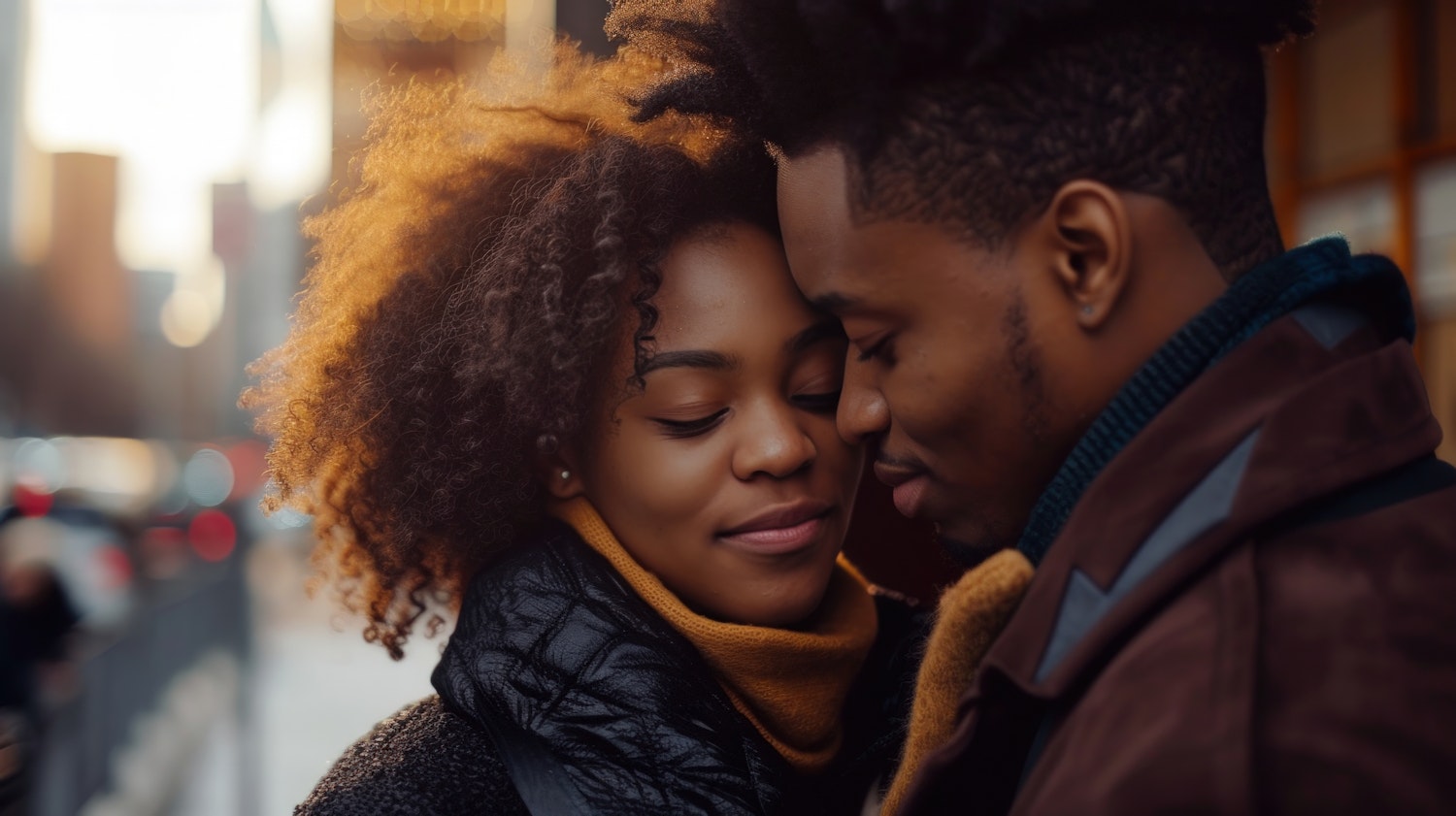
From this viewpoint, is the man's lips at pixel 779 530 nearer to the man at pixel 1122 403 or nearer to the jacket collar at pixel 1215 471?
the man at pixel 1122 403

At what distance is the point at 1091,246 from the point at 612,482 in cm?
106

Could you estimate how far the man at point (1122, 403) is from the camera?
49.5 inches

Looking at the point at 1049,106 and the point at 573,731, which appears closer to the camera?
the point at 1049,106

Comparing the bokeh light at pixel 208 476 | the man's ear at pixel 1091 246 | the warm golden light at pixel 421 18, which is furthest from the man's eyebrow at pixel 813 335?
the warm golden light at pixel 421 18

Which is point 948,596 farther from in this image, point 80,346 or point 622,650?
point 80,346

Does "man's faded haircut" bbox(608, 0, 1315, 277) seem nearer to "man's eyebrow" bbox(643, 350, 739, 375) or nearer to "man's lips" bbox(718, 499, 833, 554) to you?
"man's eyebrow" bbox(643, 350, 739, 375)

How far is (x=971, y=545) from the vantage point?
197 centimetres

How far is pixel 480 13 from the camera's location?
28.0m

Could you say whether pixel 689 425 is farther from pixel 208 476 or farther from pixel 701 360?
pixel 208 476

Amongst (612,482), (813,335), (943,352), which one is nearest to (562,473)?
(612,482)

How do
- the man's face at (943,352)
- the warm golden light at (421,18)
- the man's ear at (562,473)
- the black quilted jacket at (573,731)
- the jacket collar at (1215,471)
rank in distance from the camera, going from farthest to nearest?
the warm golden light at (421,18), the man's ear at (562,473), the black quilted jacket at (573,731), the man's face at (943,352), the jacket collar at (1215,471)

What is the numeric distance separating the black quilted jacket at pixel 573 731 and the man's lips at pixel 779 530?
8.2 inches

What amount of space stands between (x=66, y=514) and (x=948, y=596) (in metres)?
11.6

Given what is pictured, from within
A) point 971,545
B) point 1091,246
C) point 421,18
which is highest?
point 421,18
